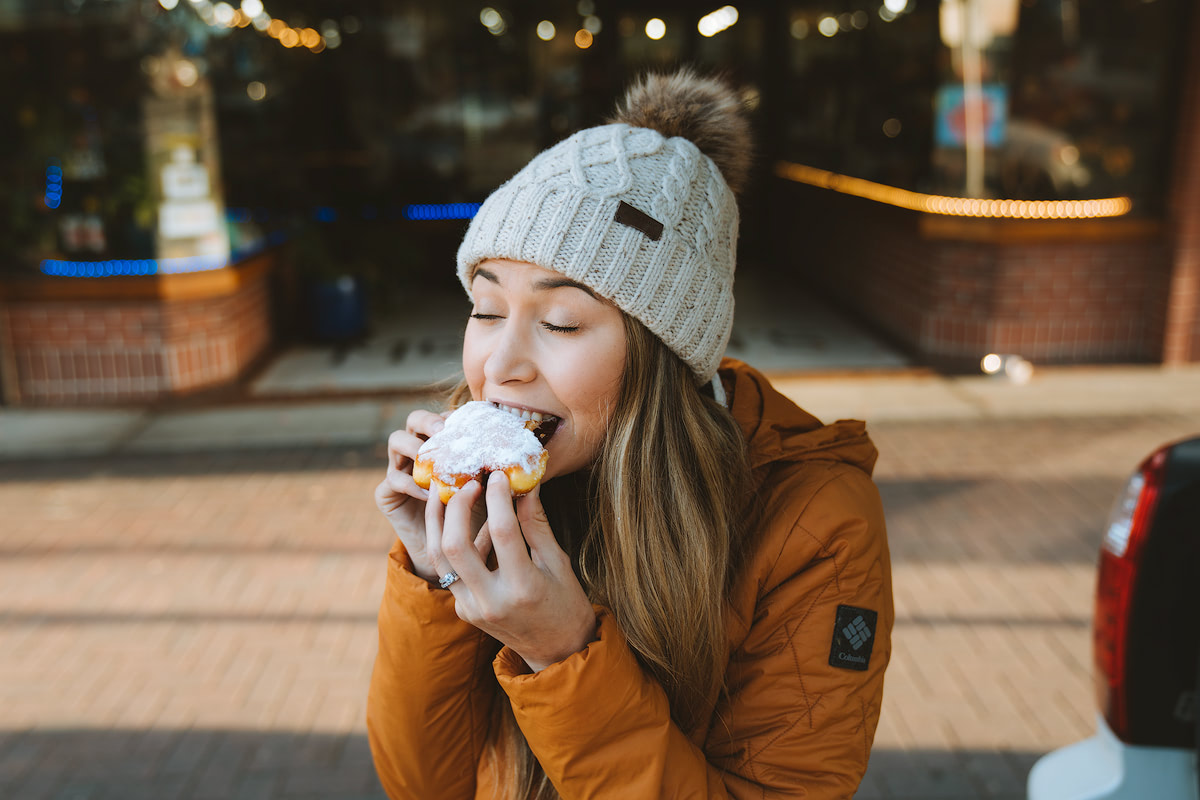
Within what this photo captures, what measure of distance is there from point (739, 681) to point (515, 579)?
467 millimetres

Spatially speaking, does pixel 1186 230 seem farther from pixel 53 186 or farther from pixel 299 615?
pixel 53 186

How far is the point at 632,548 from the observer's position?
5.34 ft

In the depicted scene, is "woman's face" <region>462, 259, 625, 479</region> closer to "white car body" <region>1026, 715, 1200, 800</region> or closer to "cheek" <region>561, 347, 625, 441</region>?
"cheek" <region>561, 347, 625, 441</region>

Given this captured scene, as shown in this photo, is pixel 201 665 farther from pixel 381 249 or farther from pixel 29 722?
pixel 381 249

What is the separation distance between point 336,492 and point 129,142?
3.57 meters

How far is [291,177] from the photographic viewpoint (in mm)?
10867

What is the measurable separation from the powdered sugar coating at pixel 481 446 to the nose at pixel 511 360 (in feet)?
0.22

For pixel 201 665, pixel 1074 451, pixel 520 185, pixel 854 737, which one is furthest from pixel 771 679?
pixel 1074 451

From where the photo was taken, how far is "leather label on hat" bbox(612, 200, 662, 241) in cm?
168

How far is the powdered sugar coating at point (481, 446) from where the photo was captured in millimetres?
1544

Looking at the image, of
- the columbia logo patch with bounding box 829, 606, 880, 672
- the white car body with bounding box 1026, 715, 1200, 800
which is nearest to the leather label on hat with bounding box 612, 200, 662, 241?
the columbia logo patch with bounding box 829, 606, 880, 672

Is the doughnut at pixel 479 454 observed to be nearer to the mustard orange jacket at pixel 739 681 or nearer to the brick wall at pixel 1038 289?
the mustard orange jacket at pixel 739 681

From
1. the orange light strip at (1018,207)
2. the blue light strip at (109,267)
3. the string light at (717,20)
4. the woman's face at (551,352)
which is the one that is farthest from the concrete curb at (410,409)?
the string light at (717,20)

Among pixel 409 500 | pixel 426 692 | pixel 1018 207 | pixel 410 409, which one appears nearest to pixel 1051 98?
pixel 1018 207
